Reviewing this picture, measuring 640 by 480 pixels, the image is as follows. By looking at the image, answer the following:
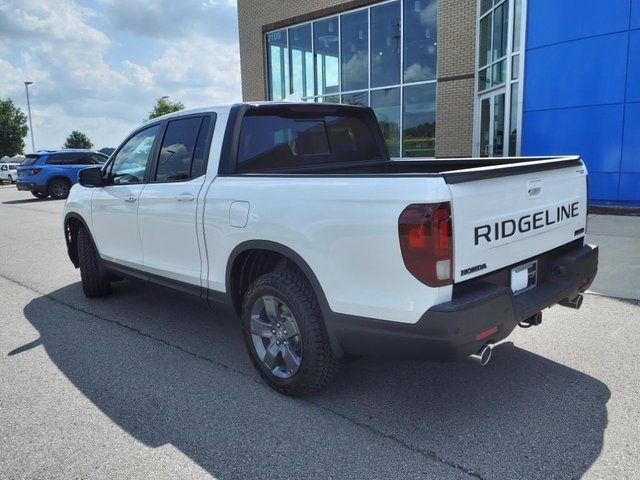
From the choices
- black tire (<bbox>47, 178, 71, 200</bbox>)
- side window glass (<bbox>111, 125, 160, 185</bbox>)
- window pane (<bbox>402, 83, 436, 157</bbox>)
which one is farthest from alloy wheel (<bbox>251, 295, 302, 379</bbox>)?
black tire (<bbox>47, 178, 71, 200</bbox>)

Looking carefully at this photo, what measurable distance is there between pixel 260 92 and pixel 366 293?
17.5 meters

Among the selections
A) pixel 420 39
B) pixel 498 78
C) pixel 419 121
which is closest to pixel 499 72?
pixel 498 78

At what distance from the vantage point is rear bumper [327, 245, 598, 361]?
2.54 metres

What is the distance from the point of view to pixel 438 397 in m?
3.28

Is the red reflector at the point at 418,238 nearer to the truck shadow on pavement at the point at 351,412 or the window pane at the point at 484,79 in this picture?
the truck shadow on pavement at the point at 351,412

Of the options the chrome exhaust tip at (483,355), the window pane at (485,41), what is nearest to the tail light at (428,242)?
the chrome exhaust tip at (483,355)

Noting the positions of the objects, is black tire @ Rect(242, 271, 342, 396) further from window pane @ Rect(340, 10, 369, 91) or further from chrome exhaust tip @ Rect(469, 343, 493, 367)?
window pane @ Rect(340, 10, 369, 91)

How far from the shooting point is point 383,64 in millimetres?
15500

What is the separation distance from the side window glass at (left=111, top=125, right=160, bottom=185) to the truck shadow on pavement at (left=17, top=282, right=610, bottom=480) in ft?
4.75

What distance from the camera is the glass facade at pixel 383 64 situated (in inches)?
578

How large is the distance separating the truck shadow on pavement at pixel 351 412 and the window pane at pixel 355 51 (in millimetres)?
13296

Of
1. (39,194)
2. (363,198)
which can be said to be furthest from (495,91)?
(39,194)

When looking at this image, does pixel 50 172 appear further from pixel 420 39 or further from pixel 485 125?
pixel 485 125

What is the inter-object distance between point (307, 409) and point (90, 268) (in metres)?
3.41
